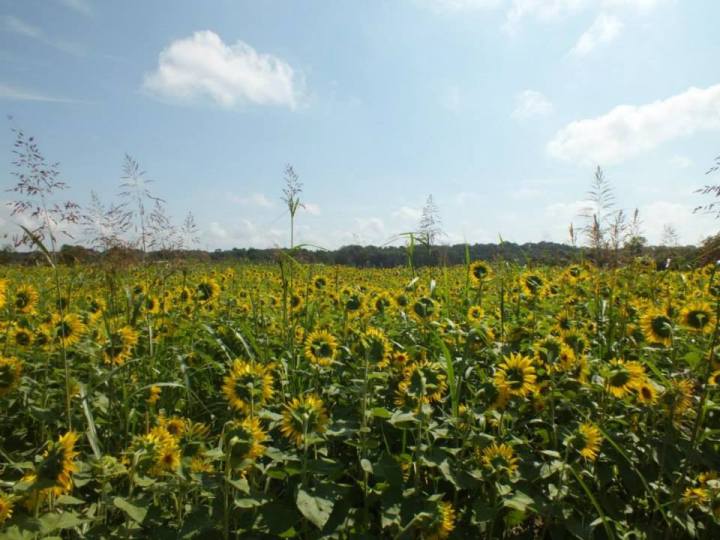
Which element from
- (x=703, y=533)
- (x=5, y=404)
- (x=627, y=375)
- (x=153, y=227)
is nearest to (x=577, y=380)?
(x=627, y=375)

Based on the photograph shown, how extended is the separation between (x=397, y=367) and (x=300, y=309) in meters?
1.51

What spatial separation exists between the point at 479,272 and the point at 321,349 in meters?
1.69

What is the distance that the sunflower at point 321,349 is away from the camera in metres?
2.15

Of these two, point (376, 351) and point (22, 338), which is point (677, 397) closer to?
point (376, 351)

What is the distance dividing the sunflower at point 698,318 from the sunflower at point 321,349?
5.52ft

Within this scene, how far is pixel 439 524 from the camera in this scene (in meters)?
1.40

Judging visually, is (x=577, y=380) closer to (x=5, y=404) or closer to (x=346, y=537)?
(x=346, y=537)

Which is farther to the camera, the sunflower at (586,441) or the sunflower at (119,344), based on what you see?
the sunflower at (119,344)

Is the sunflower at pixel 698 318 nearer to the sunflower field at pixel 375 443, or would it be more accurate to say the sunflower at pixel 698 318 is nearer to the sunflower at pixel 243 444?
the sunflower field at pixel 375 443

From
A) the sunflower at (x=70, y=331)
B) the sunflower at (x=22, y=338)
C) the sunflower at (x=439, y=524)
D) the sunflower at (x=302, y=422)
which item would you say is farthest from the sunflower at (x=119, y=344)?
the sunflower at (x=439, y=524)

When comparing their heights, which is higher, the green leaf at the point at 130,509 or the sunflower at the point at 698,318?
the sunflower at the point at 698,318

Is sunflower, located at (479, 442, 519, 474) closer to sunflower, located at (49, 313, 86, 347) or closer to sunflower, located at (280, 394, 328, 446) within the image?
sunflower, located at (280, 394, 328, 446)

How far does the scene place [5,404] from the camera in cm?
222

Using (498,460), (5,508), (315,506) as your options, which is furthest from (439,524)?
(5,508)
